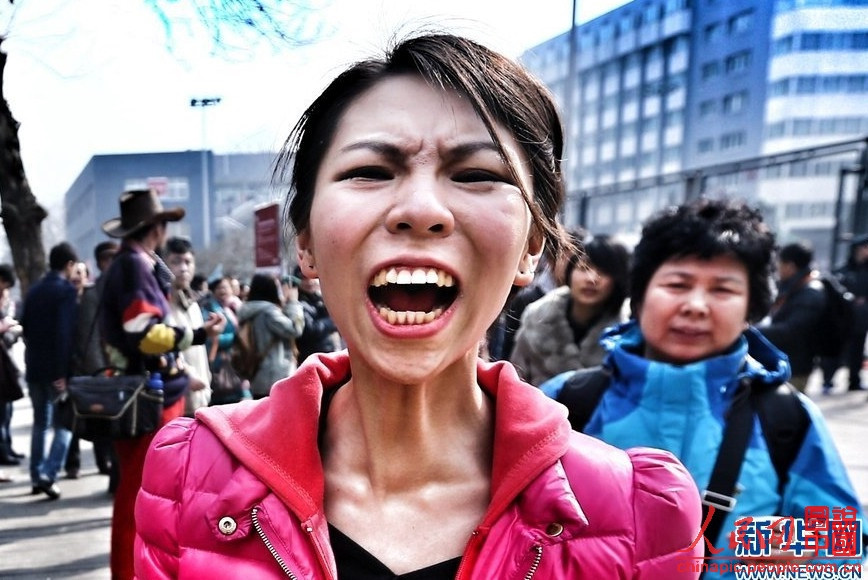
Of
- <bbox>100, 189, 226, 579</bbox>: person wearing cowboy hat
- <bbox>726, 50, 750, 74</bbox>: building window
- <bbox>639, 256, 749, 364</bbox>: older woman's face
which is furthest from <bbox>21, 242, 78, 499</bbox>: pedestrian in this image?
<bbox>726, 50, 750, 74</bbox>: building window

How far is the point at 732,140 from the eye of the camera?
40750 mm

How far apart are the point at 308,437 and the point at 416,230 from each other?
42cm

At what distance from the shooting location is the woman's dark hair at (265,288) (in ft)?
15.1

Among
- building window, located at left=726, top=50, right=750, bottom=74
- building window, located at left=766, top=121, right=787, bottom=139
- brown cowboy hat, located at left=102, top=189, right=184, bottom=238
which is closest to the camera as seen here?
brown cowboy hat, located at left=102, top=189, right=184, bottom=238

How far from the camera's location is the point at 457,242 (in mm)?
949

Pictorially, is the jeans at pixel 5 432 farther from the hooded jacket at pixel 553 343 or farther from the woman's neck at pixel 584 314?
the woman's neck at pixel 584 314

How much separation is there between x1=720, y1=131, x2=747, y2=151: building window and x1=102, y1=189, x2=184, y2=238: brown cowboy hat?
137ft

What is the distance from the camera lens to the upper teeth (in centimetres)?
93

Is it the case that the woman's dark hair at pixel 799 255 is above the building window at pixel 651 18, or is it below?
below

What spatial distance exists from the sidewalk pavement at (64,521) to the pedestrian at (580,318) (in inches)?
95.7

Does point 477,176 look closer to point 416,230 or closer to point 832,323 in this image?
point 416,230

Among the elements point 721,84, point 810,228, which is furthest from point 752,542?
point 810,228

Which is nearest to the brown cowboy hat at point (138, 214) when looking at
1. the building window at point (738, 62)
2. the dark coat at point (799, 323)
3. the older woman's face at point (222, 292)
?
the older woman's face at point (222, 292)

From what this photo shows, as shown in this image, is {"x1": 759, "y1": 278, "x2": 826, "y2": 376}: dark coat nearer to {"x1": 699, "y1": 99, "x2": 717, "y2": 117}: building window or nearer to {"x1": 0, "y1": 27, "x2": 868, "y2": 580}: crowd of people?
{"x1": 0, "y1": 27, "x2": 868, "y2": 580}: crowd of people
